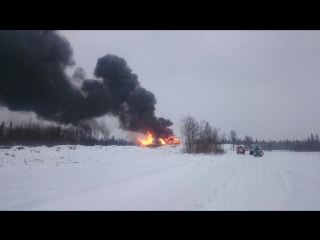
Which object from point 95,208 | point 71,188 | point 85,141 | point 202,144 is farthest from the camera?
point 85,141

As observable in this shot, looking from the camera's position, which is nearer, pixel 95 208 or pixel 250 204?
pixel 95 208

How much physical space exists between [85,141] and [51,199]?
3205 cm

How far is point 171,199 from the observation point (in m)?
4.77

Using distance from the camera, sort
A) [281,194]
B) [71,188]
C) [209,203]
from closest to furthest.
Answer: [209,203], [281,194], [71,188]
